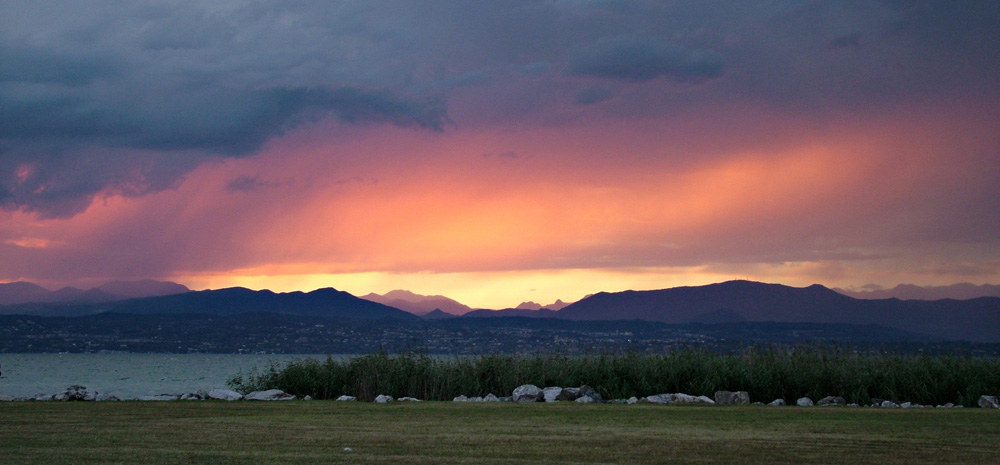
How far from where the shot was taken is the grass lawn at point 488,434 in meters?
11.1

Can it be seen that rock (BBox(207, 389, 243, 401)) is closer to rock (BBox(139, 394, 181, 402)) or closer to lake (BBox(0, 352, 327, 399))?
rock (BBox(139, 394, 181, 402))

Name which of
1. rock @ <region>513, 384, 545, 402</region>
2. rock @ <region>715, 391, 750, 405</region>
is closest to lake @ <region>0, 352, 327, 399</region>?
rock @ <region>513, 384, 545, 402</region>

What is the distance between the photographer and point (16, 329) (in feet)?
492

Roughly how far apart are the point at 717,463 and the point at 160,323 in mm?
163792

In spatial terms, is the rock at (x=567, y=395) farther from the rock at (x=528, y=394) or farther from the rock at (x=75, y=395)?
the rock at (x=75, y=395)

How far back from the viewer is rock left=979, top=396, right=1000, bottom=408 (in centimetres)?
2137

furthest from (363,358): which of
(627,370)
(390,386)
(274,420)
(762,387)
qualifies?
→ (762,387)

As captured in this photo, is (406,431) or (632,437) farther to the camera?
(406,431)

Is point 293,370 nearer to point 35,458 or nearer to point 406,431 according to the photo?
point 406,431

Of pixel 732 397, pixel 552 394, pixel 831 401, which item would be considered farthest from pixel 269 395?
pixel 831 401

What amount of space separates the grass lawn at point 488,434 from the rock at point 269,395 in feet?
10.6

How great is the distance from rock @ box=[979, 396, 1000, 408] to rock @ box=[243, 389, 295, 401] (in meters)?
18.0

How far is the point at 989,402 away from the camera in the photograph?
2147 cm

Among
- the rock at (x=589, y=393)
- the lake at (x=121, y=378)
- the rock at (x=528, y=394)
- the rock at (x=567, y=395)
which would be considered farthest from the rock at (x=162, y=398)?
the rock at (x=589, y=393)
